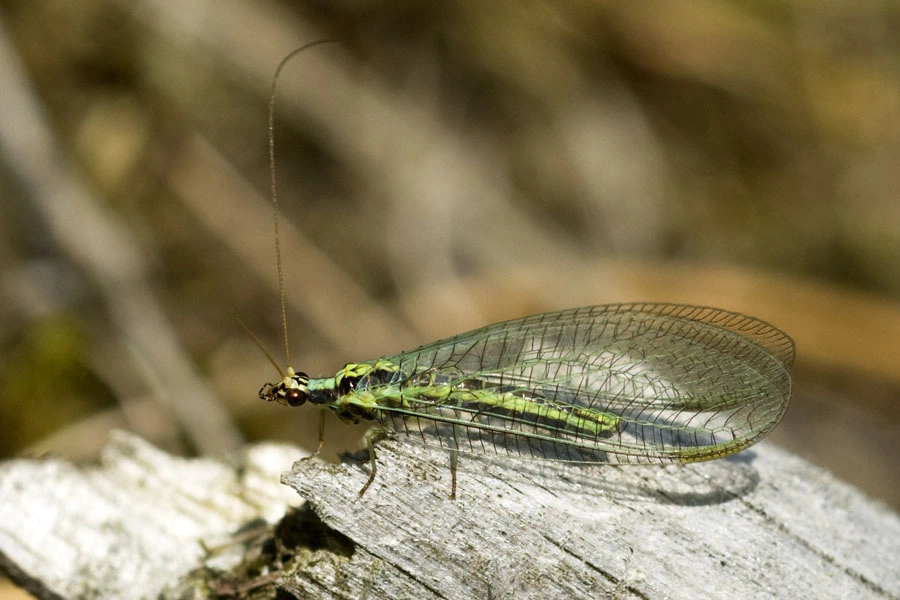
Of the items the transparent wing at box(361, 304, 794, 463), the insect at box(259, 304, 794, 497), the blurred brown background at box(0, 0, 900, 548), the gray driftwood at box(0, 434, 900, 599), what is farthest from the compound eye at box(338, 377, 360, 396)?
the blurred brown background at box(0, 0, 900, 548)

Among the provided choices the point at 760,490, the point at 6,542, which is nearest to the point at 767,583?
the point at 760,490

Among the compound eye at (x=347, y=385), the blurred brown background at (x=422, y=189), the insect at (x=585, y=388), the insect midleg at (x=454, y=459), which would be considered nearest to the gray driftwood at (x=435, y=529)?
the insect midleg at (x=454, y=459)

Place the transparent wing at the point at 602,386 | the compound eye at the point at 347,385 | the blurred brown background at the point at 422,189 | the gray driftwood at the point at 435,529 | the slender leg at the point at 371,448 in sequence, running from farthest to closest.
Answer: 1. the blurred brown background at the point at 422,189
2. the compound eye at the point at 347,385
3. the transparent wing at the point at 602,386
4. the slender leg at the point at 371,448
5. the gray driftwood at the point at 435,529

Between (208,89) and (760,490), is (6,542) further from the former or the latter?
(208,89)

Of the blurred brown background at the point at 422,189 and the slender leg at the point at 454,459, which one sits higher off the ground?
the blurred brown background at the point at 422,189

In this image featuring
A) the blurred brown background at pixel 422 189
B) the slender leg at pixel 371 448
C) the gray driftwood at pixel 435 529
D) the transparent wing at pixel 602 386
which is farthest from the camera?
the blurred brown background at pixel 422 189

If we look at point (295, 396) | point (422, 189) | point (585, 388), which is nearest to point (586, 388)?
point (585, 388)

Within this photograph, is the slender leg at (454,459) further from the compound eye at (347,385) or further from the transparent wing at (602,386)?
the compound eye at (347,385)
